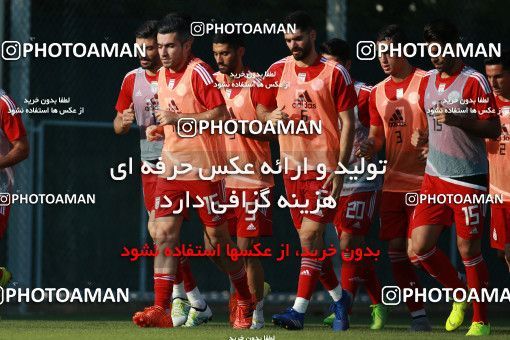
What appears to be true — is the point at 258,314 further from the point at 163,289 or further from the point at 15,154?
the point at 15,154

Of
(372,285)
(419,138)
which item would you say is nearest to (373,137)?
(419,138)

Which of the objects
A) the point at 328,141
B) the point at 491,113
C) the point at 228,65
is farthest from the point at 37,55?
the point at 491,113

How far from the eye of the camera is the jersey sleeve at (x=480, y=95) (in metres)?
11.9

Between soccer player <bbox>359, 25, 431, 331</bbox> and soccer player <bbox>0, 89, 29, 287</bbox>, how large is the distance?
2830mm

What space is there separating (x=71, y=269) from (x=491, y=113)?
239 inches

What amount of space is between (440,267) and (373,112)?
4.80 feet

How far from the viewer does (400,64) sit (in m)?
13.4

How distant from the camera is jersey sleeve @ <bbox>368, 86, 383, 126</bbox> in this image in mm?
13312

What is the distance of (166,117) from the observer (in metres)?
12.3

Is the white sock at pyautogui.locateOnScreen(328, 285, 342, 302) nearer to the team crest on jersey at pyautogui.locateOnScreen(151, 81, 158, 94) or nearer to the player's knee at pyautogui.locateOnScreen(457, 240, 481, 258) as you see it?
the player's knee at pyautogui.locateOnScreen(457, 240, 481, 258)

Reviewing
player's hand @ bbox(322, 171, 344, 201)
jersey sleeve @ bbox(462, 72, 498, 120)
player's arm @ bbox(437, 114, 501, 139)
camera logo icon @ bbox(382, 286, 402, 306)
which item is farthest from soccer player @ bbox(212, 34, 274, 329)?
player's arm @ bbox(437, 114, 501, 139)

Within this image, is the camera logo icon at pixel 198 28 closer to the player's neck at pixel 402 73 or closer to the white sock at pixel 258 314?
the player's neck at pixel 402 73

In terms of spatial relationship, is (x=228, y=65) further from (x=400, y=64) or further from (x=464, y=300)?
(x=464, y=300)

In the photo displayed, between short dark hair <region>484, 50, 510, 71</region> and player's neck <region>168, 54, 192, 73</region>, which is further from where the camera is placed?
short dark hair <region>484, 50, 510, 71</region>
